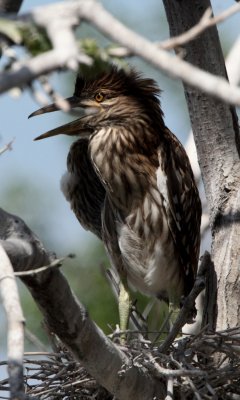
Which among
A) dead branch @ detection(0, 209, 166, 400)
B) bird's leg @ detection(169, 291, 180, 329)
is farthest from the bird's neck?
dead branch @ detection(0, 209, 166, 400)

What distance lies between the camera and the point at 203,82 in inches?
75.2

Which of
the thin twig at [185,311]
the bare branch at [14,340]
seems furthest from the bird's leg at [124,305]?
the bare branch at [14,340]

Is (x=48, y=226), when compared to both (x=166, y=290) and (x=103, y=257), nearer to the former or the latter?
(x=103, y=257)

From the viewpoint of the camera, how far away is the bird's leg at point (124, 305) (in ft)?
15.4

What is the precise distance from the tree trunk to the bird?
0.24 meters

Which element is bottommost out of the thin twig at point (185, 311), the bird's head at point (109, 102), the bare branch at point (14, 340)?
the bare branch at point (14, 340)

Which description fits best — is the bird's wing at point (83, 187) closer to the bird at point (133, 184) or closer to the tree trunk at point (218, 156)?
the bird at point (133, 184)

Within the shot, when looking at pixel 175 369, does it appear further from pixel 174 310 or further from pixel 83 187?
pixel 83 187

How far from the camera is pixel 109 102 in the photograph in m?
4.64

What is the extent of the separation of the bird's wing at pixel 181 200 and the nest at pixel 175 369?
0.71 m

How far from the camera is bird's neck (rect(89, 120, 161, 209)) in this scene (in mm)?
4418

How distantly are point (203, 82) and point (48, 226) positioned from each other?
429 centimetres

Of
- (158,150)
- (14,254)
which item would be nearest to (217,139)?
(158,150)

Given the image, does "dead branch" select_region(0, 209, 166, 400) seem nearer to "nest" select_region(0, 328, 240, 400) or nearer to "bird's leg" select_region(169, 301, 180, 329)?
"nest" select_region(0, 328, 240, 400)
